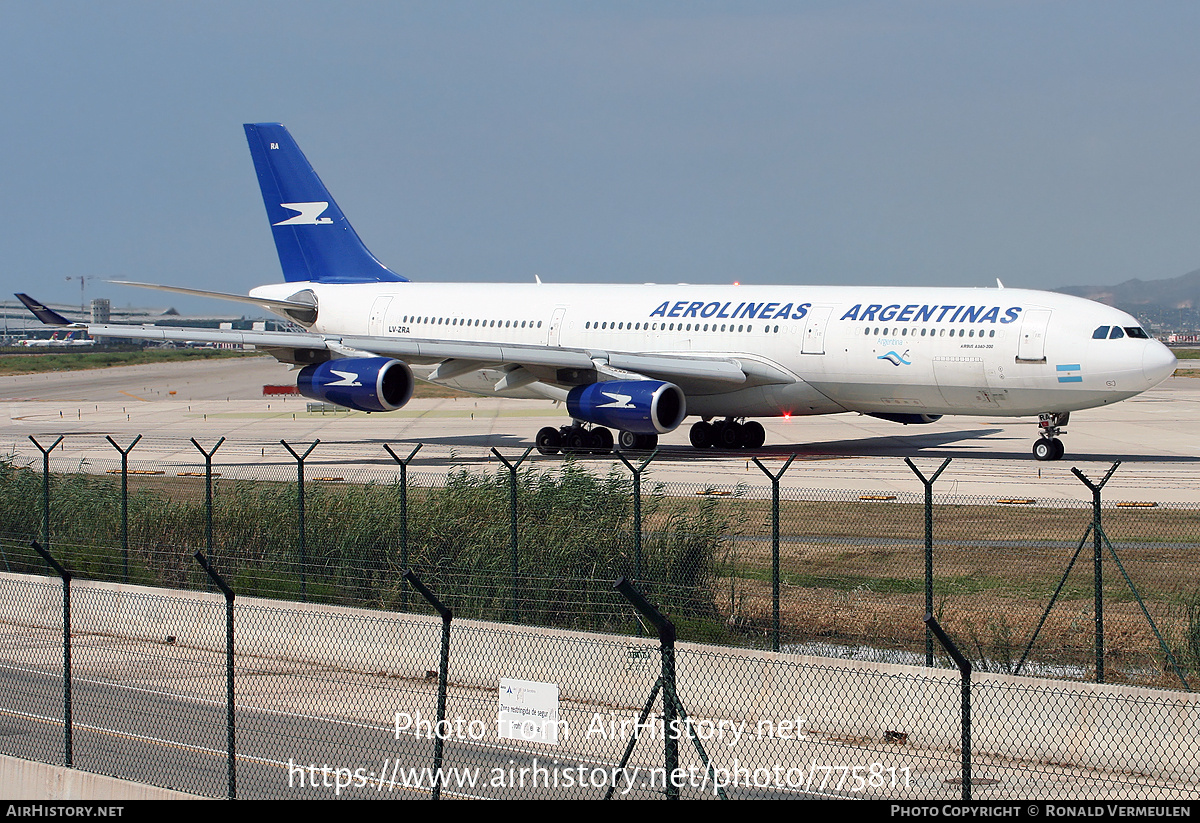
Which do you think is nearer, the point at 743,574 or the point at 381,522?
the point at 743,574

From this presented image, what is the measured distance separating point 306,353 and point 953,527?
1957 cm

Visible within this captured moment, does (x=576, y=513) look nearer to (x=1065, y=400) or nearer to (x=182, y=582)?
(x=182, y=582)

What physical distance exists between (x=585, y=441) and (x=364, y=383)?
5031 mm

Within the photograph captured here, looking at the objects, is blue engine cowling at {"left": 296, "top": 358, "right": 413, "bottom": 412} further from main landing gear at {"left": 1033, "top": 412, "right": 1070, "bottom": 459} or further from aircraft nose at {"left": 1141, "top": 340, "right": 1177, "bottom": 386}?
aircraft nose at {"left": 1141, "top": 340, "right": 1177, "bottom": 386}

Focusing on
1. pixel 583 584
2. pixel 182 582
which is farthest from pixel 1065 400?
pixel 182 582

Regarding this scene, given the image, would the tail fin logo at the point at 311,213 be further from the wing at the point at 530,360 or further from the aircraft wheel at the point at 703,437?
the aircraft wheel at the point at 703,437

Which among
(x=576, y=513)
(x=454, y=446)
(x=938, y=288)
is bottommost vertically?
(x=454, y=446)

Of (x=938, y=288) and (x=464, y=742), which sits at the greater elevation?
(x=938, y=288)

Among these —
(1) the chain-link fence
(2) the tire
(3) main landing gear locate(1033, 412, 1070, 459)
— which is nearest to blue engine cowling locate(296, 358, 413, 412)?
(1) the chain-link fence

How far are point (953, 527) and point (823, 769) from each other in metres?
8.06

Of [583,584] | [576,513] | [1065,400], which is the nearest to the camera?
[583,584]

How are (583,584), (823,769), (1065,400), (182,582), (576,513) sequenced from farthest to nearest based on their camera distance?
1. (1065,400)
2. (182,582)
3. (576,513)
4. (583,584)
5. (823,769)

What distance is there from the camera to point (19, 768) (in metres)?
11.0

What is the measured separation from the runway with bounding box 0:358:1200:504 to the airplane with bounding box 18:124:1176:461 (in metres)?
1.21
